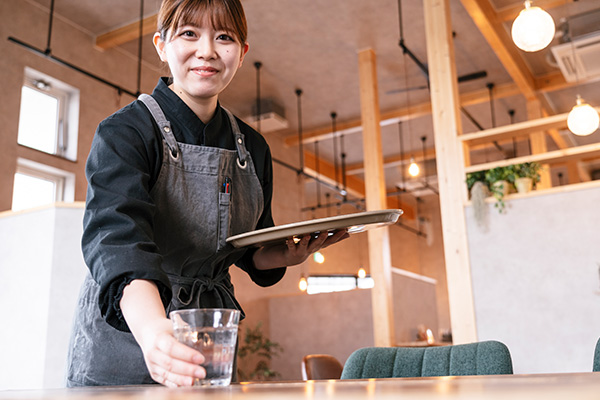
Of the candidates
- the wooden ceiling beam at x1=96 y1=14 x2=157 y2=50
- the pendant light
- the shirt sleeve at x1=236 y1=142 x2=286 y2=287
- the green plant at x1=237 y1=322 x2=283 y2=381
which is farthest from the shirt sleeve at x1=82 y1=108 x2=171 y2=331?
the green plant at x1=237 y1=322 x2=283 y2=381

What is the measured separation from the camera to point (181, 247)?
1.13m

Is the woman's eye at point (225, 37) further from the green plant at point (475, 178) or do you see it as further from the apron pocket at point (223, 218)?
the green plant at point (475, 178)

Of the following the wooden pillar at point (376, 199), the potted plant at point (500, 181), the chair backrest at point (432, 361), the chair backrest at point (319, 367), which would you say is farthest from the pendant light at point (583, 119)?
the chair backrest at point (432, 361)

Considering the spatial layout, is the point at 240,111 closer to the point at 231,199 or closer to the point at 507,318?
the point at 507,318

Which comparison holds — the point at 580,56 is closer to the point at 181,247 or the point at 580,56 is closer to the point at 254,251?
the point at 254,251

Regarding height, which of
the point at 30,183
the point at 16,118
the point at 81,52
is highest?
the point at 81,52

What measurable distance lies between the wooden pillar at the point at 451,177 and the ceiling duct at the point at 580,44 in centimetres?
192

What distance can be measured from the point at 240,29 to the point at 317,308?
8344mm

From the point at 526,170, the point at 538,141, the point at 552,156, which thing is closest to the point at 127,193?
the point at 552,156

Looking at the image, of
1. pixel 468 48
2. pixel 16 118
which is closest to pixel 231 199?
pixel 16 118

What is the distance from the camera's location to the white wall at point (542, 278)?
4.36 metres

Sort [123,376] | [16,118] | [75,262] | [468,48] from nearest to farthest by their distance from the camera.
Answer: [123,376], [75,262], [16,118], [468,48]

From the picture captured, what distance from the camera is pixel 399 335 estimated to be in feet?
29.0

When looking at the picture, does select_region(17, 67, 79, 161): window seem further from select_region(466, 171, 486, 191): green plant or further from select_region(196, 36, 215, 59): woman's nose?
select_region(196, 36, 215, 59): woman's nose
